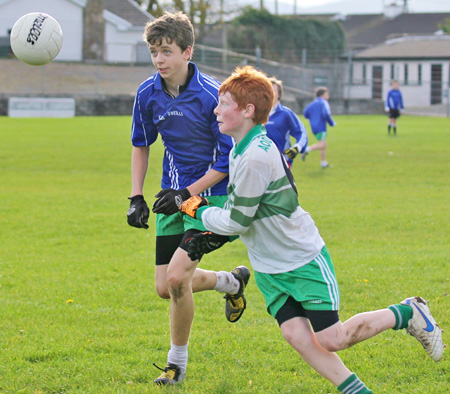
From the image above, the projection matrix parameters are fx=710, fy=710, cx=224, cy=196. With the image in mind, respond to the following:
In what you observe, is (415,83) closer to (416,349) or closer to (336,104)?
(336,104)

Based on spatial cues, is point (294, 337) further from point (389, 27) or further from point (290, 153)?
point (389, 27)

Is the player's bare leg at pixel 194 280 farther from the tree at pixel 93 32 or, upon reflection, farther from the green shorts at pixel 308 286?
the tree at pixel 93 32

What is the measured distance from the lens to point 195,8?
53.2 meters

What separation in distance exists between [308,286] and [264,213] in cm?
44

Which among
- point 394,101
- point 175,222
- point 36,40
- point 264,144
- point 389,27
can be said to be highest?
point 389,27

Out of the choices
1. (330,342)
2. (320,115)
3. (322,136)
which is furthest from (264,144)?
(320,115)

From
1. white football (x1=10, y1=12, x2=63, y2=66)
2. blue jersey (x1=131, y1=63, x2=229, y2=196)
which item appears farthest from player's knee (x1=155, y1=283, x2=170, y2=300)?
white football (x1=10, y1=12, x2=63, y2=66)

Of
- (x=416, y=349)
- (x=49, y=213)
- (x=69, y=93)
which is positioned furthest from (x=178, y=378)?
(x=69, y=93)

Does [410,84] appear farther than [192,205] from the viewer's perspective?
Yes

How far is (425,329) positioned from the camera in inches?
160

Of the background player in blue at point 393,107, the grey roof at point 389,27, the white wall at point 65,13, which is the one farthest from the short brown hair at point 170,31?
the grey roof at point 389,27

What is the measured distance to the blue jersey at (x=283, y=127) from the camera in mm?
10000

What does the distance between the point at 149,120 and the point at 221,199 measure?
727 mm

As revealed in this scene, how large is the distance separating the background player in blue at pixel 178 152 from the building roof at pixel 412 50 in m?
55.3
